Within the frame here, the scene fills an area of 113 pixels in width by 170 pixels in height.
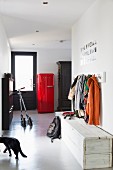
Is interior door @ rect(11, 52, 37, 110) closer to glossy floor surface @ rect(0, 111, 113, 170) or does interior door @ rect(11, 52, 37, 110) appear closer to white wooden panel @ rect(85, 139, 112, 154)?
glossy floor surface @ rect(0, 111, 113, 170)

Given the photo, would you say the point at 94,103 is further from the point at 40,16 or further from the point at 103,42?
the point at 40,16

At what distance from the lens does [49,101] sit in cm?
975

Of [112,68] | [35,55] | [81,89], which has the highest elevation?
[35,55]

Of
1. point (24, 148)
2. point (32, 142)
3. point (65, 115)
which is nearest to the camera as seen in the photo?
point (24, 148)

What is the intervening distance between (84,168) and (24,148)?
1.52 metres

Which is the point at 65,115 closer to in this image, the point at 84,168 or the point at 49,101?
the point at 84,168

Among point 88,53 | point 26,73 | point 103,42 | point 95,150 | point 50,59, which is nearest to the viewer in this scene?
point 95,150

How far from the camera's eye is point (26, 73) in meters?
10.5

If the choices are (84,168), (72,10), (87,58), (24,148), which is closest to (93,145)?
(84,168)

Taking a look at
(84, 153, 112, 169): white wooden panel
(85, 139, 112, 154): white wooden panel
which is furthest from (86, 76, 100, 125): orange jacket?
(84, 153, 112, 169): white wooden panel

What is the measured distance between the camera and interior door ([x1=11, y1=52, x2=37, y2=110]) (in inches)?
409

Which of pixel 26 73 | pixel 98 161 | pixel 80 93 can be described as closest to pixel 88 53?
pixel 80 93

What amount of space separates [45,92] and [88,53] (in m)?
5.20

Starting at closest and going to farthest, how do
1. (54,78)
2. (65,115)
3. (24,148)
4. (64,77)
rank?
(24,148)
(65,115)
(64,77)
(54,78)
